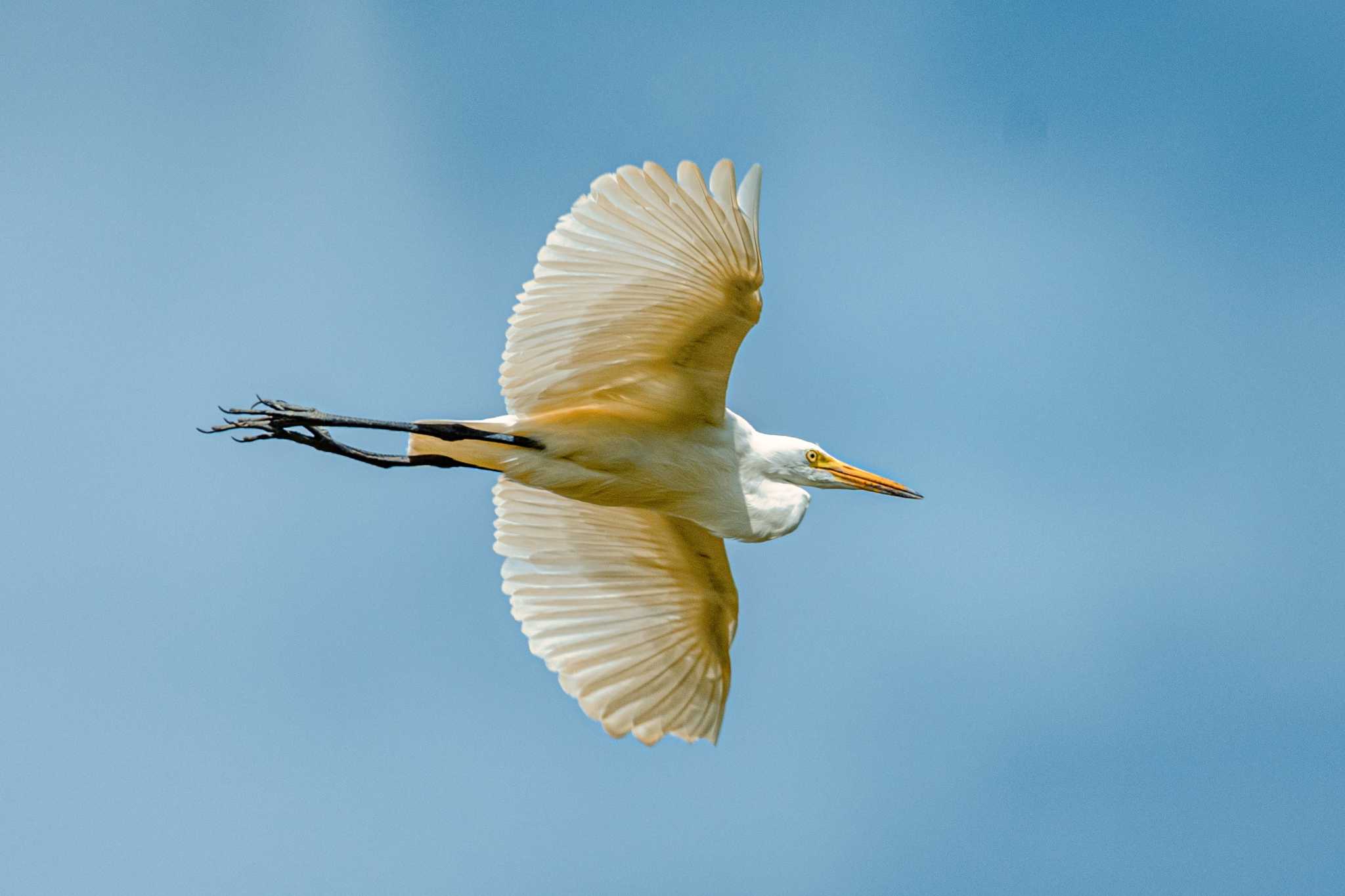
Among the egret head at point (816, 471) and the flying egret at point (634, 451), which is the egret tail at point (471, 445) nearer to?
the flying egret at point (634, 451)

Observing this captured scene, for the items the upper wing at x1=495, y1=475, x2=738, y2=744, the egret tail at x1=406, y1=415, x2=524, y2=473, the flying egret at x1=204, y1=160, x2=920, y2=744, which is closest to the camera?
the flying egret at x1=204, y1=160, x2=920, y2=744

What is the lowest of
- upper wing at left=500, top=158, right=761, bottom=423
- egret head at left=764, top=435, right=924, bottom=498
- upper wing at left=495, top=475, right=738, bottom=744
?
upper wing at left=495, top=475, right=738, bottom=744

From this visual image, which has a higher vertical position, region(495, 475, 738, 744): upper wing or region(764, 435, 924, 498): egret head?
region(764, 435, 924, 498): egret head

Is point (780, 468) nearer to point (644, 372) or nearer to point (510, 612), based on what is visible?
point (644, 372)

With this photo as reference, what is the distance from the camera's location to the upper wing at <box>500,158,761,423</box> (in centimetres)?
784

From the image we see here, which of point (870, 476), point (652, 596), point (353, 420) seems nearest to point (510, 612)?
point (652, 596)

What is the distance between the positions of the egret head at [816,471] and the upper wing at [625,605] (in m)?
0.70

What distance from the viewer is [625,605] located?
10.2 m

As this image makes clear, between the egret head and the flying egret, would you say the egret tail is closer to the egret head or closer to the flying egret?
the flying egret

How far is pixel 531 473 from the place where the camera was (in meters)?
9.35

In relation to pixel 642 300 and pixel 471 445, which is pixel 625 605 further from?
pixel 642 300

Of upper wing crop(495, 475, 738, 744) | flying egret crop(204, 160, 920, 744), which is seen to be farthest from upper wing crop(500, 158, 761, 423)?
upper wing crop(495, 475, 738, 744)

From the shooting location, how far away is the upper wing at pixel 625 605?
1001cm

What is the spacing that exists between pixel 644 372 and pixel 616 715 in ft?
7.58
